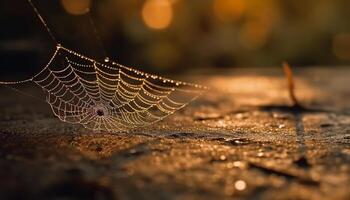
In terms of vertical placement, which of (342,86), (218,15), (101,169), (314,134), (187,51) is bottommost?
(101,169)

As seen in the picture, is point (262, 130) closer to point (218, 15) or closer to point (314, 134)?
point (314, 134)

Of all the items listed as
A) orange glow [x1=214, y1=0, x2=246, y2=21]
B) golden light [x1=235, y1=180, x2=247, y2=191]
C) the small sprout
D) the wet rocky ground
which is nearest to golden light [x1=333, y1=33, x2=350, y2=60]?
orange glow [x1=214, y1=0, x2=246, y2=21]

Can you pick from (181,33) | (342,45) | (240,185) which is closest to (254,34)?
(342,45)

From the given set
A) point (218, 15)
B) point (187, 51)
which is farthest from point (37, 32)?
point (218, 15)

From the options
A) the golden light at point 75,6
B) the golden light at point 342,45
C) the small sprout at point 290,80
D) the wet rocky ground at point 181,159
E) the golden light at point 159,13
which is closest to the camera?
the wet rocky ground at point 181,159

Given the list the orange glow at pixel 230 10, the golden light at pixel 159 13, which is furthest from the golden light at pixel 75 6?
the orange glow at pixel 230 10

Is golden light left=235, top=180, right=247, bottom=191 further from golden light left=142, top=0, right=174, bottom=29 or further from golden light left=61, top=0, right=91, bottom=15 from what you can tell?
golden light left=142, top=0, right=174, bottom=29

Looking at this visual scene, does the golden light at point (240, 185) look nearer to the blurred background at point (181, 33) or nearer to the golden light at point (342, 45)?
the blurred background at point (181, 33)
